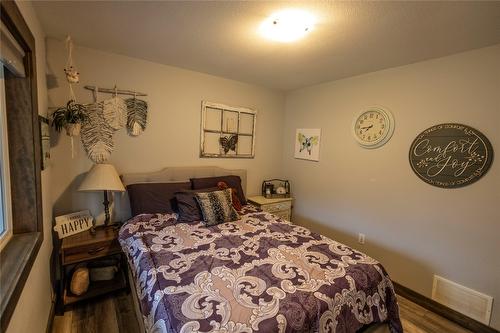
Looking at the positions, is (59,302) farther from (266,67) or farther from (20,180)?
(266,67)

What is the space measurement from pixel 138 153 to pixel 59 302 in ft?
4.73

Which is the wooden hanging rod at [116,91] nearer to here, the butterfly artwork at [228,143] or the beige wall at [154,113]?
the beige wall at [154,113]

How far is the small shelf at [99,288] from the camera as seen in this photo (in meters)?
1.93

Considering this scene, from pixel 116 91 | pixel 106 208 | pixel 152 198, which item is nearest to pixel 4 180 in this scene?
pixel 106 208

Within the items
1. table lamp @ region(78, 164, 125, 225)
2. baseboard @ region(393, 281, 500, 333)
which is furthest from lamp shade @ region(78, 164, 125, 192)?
baseboard @ region(393, 281, 500, 333)

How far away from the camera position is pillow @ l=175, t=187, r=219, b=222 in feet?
7.47

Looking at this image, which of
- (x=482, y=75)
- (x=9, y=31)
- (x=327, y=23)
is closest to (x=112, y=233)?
(x=9, y=31)

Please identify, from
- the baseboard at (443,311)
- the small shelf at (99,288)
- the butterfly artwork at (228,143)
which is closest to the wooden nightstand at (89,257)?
the small shelf at (99,288)

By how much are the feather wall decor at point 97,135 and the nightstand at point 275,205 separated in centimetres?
184

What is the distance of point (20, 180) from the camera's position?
133 cm

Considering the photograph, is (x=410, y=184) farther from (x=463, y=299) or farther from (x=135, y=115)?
(x=135, y=115)

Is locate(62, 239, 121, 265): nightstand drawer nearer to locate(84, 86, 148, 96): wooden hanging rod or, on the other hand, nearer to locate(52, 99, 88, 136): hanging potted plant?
locate(52, 99, 88, 136): hanging potted plant

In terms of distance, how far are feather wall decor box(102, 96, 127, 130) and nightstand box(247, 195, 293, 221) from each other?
1.85 m

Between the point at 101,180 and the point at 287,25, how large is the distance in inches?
77.7
